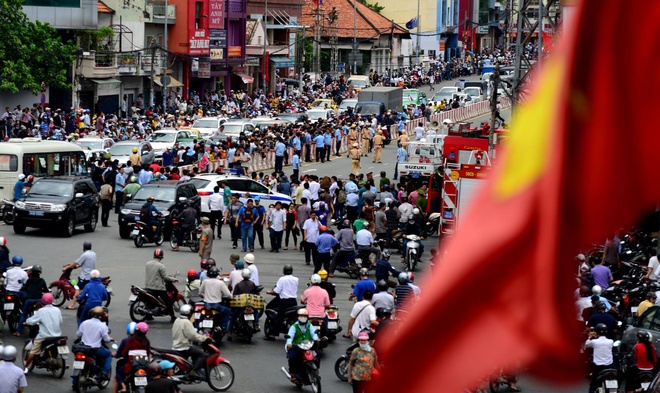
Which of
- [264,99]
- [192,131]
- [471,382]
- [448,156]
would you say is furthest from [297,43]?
[471,382]

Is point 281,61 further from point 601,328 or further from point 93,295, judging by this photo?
point 601,328

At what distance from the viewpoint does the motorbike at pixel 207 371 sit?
55.6 ft

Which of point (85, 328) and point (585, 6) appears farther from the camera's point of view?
point (85, 328)

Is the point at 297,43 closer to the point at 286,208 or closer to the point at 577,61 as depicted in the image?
the point at 286,208

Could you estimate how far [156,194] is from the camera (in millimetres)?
31688

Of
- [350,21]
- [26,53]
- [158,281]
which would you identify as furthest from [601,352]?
[350,21]

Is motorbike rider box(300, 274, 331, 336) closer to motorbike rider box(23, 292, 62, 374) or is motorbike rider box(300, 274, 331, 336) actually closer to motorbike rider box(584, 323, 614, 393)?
motorbike rider box(23, 292, 62, 374)

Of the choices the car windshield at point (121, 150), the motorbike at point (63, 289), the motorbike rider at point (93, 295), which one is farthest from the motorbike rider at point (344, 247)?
the car windshield at point (121, 150)

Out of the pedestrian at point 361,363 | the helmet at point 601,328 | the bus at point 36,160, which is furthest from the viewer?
the bus at point 36,160

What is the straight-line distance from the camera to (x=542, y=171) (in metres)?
1.50

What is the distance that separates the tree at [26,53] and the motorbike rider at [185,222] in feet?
66.1

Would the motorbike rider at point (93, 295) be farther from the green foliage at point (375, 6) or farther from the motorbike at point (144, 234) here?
the green foliage at point (375, 6)

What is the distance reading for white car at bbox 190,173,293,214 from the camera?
113ft

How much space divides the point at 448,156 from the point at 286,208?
5.91m
